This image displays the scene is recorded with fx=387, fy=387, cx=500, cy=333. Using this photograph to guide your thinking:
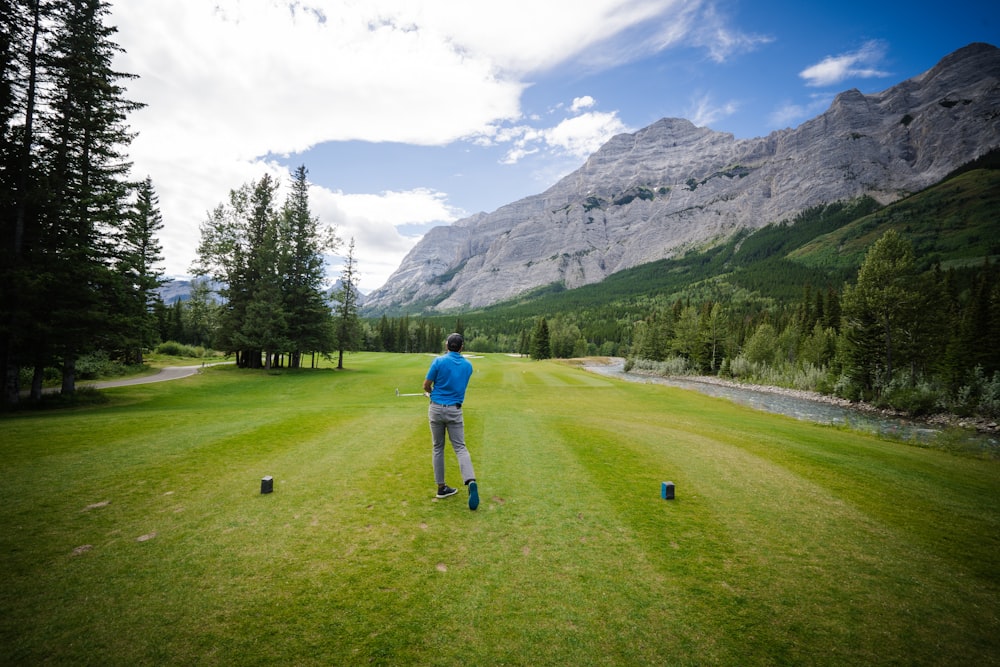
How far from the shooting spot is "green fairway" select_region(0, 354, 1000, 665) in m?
3.95

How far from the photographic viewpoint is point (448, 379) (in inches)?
306

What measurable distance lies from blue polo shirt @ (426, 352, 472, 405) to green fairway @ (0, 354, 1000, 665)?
204 cm

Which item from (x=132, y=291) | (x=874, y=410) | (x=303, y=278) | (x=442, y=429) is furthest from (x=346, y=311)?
(x=874, y=410)

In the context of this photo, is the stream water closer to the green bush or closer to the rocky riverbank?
the rocky riverbank

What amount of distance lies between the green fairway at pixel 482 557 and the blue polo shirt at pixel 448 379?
80.4 inches

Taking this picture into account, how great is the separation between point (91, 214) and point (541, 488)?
79.4 feet

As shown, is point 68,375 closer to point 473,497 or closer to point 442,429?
point 442,429

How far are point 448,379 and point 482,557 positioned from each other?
326cm

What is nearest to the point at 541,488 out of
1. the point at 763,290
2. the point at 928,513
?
the point at 928,513

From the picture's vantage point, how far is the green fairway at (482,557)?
12.9ft

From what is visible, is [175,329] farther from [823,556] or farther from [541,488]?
[823,556]

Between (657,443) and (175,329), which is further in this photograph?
(175,329)

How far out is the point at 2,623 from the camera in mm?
3848

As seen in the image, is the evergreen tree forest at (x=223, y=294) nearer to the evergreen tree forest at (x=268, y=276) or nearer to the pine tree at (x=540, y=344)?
the evergreen tree forest at (x=268, y=276)
